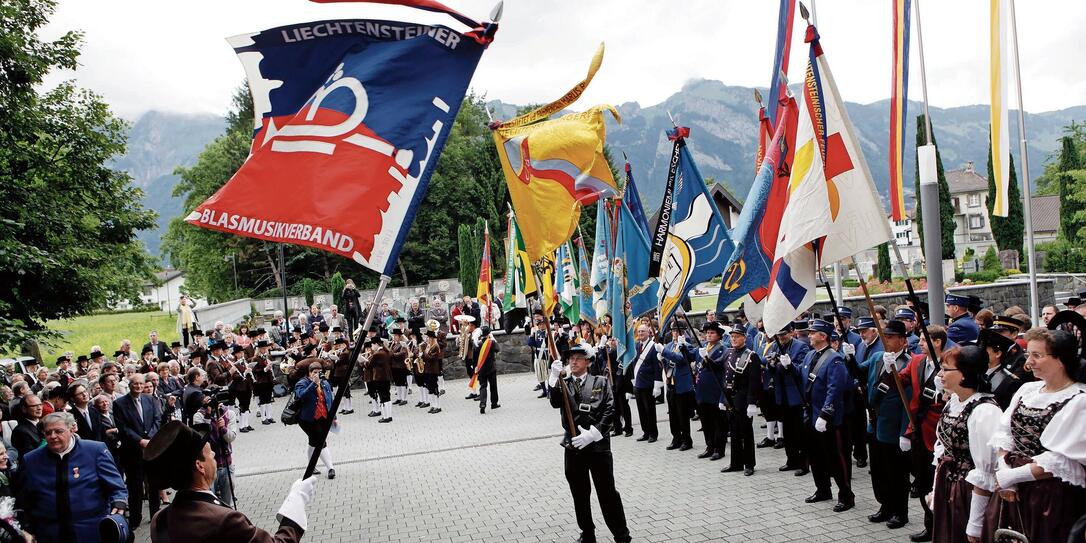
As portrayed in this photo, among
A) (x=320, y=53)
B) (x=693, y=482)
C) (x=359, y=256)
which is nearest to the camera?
(x=359, y=256)

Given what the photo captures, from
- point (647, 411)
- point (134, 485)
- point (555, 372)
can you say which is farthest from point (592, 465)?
point (134, 485)

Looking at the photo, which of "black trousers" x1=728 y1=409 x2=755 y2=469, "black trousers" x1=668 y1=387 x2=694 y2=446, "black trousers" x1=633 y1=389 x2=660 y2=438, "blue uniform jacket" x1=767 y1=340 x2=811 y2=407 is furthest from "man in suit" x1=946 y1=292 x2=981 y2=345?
"black trousers" x1=633 y1=389 x2=660 y2=438

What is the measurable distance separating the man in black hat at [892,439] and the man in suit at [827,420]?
1.38 ft

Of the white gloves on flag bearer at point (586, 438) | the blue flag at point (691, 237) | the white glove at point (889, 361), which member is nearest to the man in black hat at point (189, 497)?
the white gloves on flag bearer at point (586, 438)

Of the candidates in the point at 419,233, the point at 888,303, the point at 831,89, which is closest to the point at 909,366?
the point at 831,89

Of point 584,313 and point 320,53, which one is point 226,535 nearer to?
point 320,53

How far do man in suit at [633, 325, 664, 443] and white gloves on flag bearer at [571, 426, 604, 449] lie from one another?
507 cm

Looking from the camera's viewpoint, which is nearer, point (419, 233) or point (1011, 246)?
point (1011, 246)

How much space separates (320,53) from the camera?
5.33 m

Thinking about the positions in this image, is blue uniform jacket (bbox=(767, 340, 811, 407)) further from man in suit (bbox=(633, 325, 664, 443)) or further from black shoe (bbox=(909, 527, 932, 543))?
man in suit (bbox=(633, 325, 664, 443))

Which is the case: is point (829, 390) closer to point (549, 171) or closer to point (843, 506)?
point (843, 506)

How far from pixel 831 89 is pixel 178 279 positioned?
127621 mm

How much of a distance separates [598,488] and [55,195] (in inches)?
461

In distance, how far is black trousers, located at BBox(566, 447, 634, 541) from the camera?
692 centimetres
